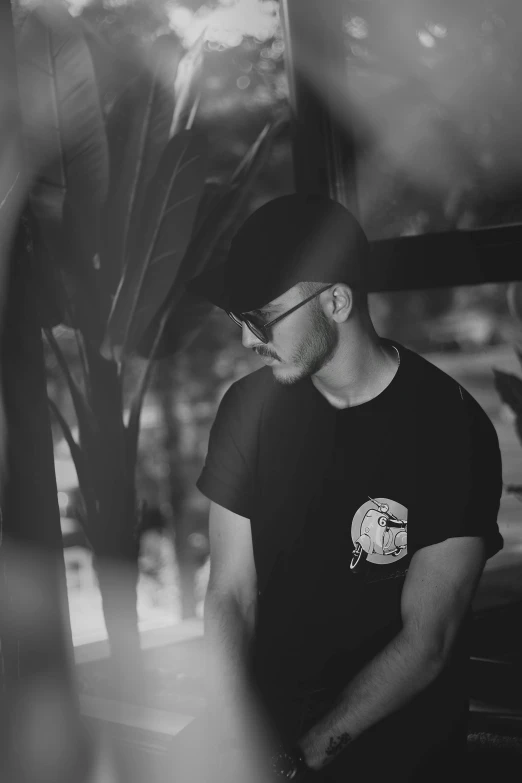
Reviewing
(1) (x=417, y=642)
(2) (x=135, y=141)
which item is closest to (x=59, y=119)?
(2) (x=135, y=141)

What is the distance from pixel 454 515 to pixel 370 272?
25.1 inches

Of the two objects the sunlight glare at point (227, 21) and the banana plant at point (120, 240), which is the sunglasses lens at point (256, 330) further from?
the sunlight glare at point (227, 21)

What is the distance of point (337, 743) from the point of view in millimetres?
1278

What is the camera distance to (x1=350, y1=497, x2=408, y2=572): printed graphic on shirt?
1.33 metres

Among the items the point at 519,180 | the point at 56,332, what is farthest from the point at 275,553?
the point at 519,180

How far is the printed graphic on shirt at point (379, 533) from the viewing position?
1328 millimetres

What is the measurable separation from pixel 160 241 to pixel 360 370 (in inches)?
25.7

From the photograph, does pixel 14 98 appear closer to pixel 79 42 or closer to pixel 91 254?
pixel 79 42

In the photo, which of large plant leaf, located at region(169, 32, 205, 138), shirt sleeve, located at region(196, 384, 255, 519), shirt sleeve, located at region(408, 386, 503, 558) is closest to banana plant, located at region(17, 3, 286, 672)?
large plant leaf, located at region(169, 32, 205, 138)

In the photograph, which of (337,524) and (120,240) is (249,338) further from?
(120,240)

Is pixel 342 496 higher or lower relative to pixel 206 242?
lower

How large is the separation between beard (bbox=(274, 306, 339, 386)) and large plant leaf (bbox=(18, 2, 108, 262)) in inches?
27.4

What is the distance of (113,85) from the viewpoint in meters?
1.73

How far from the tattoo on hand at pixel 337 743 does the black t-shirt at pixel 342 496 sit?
13 centimetres
